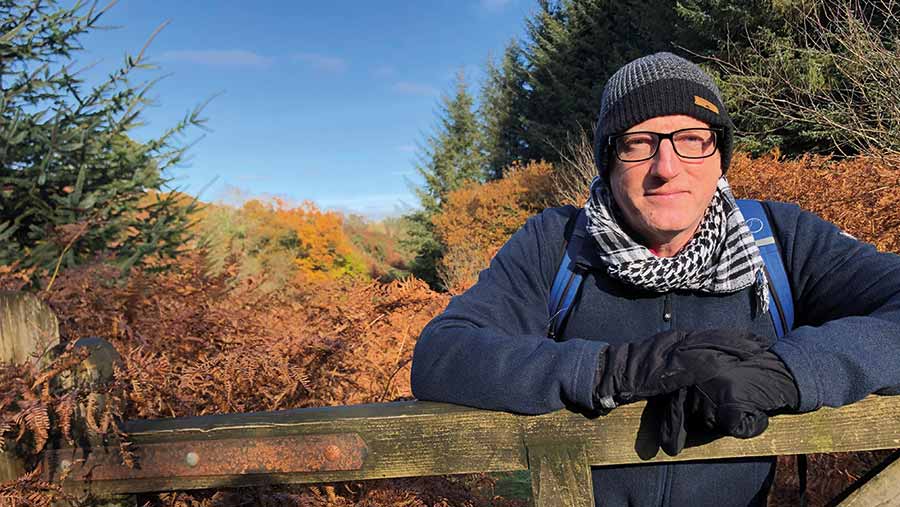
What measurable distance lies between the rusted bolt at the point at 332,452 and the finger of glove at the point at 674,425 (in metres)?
0.69

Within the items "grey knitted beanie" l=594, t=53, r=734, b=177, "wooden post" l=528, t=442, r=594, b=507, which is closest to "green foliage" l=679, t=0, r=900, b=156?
"grey knitted beanie" l=594, t=53, r=734, b=177

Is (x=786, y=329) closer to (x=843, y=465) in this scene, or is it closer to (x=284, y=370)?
(x=284, y=370)

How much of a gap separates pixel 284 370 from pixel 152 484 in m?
1.13

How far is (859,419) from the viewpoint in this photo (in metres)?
1.23

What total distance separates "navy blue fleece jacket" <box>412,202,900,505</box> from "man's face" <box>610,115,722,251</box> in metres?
0.17

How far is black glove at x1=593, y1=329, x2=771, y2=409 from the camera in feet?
3.91

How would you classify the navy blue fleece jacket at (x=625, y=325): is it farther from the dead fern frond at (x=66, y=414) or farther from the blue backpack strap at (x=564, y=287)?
the dead fern frond at (x=66, y=414)

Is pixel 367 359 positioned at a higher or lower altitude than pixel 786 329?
lower

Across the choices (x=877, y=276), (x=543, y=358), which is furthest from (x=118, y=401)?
(x=877, y=276)

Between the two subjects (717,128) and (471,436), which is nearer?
(471,436)

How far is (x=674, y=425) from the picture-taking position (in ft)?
3.94

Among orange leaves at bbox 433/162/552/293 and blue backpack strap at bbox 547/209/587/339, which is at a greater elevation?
orange leaves at bbox 433/162/552/293

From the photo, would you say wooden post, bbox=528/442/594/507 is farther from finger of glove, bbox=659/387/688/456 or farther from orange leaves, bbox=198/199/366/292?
orange leaves, bbox=198/199/366/292

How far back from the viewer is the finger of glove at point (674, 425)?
1195mm
